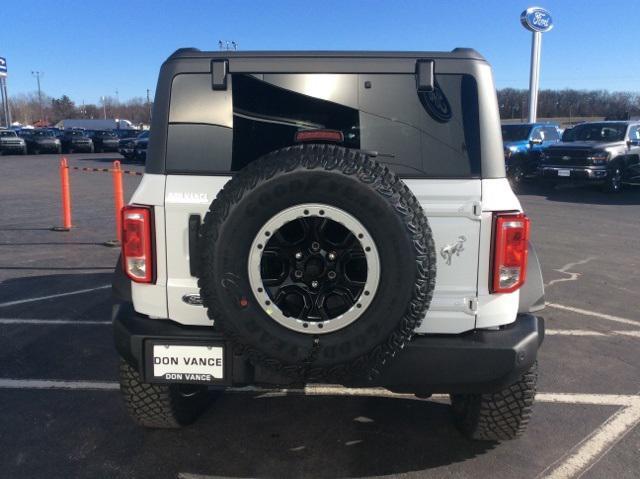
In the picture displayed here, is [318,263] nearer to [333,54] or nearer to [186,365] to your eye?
[186,365]

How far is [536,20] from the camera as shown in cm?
2864

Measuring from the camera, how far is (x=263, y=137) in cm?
283

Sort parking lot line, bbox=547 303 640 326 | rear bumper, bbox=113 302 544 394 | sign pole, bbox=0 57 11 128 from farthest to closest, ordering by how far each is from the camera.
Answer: sign pole, bbox=0 57 11 128, parking lot line, bbox=547 303 640 326, rear bumper, bbox=113 302 544 394

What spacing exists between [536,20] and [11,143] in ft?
101

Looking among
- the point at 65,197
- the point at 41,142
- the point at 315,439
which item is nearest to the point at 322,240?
the point at 315,439

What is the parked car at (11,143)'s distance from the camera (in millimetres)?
36366

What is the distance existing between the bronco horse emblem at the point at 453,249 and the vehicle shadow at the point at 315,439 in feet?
3.75

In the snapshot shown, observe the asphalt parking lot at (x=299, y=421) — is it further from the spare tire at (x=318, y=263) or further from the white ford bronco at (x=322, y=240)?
the spare tire at (x=318, y=263)

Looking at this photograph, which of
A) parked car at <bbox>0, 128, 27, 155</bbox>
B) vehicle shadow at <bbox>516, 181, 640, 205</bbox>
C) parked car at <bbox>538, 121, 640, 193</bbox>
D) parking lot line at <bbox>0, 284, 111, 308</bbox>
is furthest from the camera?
parked car at <bbox>0, 128, 27, 155</bbox>

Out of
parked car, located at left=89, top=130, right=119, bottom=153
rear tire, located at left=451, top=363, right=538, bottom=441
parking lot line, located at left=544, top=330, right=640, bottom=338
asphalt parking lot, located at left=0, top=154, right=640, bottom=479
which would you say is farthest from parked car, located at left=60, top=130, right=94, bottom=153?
rear tire, located at left=451, top=363, right=538, bottom=441

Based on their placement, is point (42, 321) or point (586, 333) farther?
point (42, 321)

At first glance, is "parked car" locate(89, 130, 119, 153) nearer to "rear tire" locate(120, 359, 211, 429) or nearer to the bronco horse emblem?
"rear tire" locate(120, 359, 211, 429)

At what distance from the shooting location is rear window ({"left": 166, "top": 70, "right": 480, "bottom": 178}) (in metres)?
2.80

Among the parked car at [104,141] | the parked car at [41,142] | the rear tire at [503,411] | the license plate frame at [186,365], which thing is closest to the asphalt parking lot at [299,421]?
the rear tire at [503,411]
